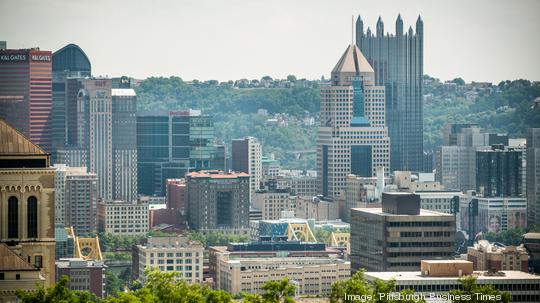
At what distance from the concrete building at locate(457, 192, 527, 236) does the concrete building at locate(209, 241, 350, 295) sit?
3206cm

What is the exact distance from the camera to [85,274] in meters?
144

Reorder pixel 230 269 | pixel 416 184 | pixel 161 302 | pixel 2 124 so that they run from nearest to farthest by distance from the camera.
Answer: pixel 161 302, pixel 2 124, pixel 230 269, pixel 416 184

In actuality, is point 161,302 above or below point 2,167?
below

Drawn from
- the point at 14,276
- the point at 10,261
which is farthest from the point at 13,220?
the point at 14,276

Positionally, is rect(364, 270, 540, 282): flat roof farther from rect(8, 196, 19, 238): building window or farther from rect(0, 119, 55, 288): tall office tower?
rect(8, 196, 19, 238): building window

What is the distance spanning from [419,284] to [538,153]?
10289 cm

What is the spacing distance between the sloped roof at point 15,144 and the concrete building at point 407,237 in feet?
128

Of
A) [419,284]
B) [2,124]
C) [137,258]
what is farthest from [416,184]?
[2,124]

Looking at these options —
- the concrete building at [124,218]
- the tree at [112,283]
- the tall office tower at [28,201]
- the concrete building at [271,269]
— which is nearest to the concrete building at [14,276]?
the tall office tower at [28,201]

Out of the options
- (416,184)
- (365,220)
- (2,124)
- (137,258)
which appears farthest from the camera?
(416,184)

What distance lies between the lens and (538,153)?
19912 cm

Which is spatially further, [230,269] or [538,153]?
[538,153]

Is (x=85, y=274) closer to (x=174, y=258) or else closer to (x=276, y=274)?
(x=174, y=258)

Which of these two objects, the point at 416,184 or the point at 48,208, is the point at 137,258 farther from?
the point at 48,208
